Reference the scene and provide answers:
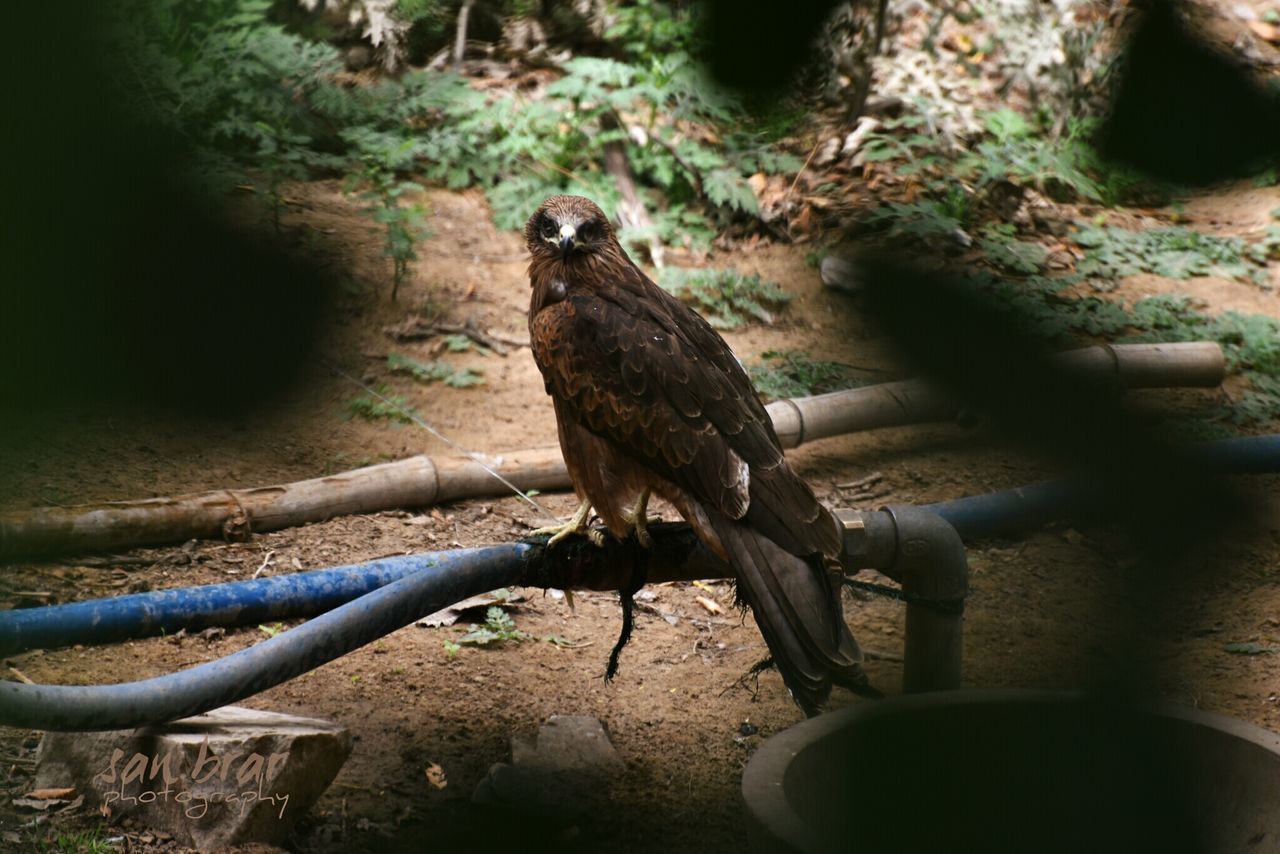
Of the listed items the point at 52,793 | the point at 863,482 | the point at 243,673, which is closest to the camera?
the point at 243,673

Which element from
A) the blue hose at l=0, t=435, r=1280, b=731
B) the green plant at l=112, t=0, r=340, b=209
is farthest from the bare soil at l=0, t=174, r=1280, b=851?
the green plant at l=112, t=0, r=340, b=209

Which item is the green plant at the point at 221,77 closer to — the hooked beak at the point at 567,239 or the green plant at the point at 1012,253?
the green plant at the point at 1012,253

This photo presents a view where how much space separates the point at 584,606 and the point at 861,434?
72.3 inches

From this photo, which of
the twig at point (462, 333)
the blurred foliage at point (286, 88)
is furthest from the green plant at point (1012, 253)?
the twig at point (462, 333)

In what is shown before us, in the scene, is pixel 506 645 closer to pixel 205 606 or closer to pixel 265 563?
pixel 265 563

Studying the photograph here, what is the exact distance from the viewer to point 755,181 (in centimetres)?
Answer: 645

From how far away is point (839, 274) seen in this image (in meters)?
0.68

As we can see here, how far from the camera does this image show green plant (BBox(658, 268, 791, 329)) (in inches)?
224

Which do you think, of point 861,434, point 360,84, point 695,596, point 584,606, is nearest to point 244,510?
point 584,606

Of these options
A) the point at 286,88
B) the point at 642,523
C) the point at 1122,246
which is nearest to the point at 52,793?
the point at 642,523

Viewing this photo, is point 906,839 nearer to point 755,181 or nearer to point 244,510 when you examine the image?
point 244,510

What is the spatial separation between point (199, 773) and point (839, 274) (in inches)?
106

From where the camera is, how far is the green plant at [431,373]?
248 inches

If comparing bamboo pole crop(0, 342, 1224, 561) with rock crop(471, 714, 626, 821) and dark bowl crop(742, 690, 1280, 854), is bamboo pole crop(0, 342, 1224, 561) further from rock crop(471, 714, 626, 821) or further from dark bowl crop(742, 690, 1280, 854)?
dark bowl crop(742, 690, 1280, 854)
